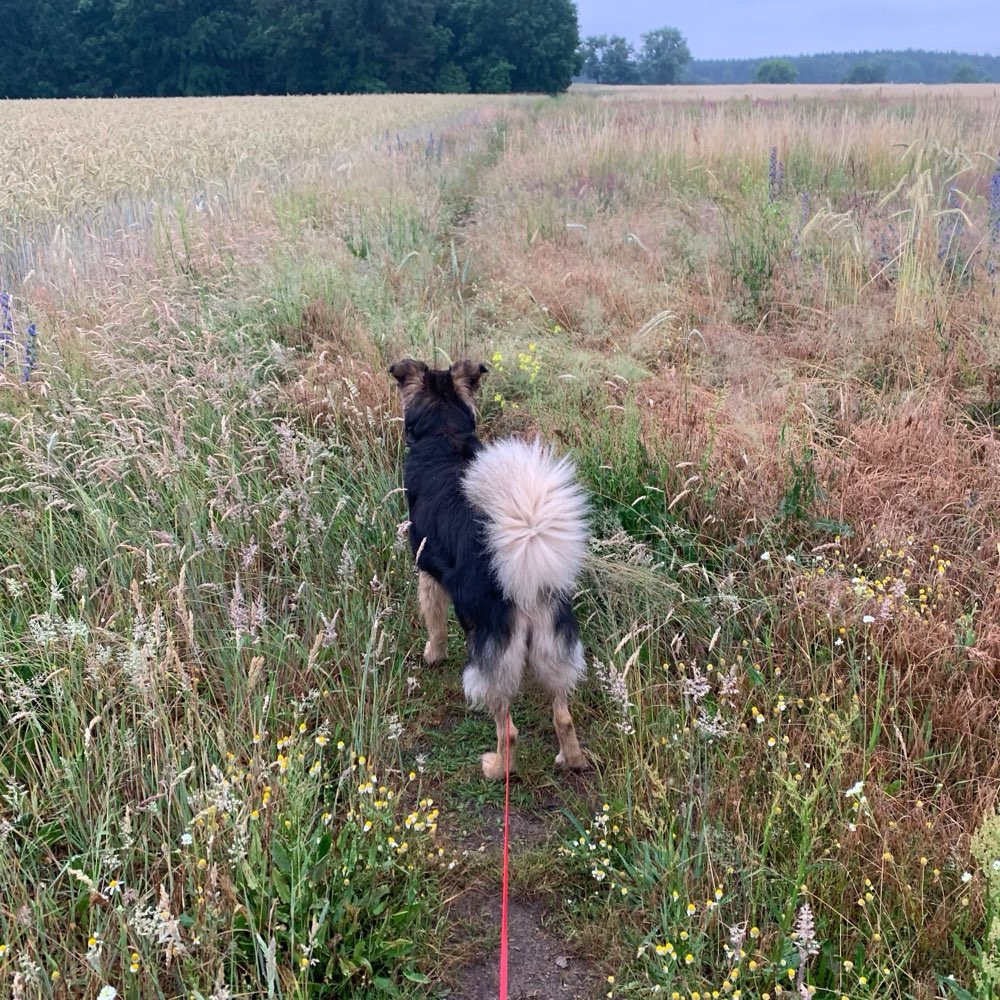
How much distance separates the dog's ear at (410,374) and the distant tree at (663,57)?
382ft

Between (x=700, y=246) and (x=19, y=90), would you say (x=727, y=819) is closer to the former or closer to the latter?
(x=700, y=246)

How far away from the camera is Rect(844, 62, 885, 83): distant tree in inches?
3751

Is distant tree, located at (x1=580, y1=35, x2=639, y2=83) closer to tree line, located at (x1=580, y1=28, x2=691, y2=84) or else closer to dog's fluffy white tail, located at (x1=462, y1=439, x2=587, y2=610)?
tree line, located at (x1=580, y1=28, x2=691, y2=84)

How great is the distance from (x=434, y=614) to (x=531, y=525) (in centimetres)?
107

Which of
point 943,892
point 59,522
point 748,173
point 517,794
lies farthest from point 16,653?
point 748,173

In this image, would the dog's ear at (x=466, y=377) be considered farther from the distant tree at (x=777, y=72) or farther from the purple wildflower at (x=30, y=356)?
the distant tree at (x=777, y=72)

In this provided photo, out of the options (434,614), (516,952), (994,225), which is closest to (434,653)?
(434,614)

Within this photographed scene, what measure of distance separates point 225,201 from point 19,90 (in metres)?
53.0

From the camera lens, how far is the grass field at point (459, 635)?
81.0 inches

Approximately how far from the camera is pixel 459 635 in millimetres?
3615

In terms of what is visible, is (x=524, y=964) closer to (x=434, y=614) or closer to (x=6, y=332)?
(x=434, y=614)

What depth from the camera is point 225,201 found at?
321 inches

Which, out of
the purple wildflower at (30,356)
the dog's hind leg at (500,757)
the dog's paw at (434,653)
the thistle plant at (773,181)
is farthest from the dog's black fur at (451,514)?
the thistle plant at (773,181)

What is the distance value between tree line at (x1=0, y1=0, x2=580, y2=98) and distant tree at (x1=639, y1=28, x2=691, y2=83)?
5093cm
